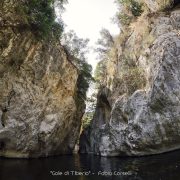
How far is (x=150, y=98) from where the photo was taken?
2575 centimetres

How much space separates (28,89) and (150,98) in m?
13.3

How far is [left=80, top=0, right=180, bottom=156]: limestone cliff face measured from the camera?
81.9 feet

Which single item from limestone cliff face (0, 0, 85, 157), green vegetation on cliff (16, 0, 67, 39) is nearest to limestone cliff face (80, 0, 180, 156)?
limestone cliff face (0, 0, 85, 157)

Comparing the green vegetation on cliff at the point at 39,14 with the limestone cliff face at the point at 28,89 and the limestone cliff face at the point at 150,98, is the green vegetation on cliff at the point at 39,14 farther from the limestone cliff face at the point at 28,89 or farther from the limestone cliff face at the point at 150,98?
the limestone cliff face at the point at 150,98

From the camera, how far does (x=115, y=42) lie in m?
38.8

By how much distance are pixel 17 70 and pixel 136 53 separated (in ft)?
48.1

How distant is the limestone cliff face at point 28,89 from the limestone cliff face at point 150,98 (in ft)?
24.3

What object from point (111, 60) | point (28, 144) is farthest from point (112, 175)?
point (111, 60)

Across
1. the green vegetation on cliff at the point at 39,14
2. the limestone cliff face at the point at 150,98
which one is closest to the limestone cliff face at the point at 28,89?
the green vegetation on cliff at the point at 39,14

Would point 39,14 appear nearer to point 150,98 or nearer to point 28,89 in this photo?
point 28,89

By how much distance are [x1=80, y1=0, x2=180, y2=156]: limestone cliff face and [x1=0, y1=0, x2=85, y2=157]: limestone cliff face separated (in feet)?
24.3

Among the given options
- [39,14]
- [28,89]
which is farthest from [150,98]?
[39,14]

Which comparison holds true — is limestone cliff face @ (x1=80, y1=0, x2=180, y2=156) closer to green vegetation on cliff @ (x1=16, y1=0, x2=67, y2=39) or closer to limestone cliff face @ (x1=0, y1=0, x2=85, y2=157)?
limestone cliff face @ (x1=0, y1=0, x2=85, y2=157)

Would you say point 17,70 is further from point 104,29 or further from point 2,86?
point 104,29
